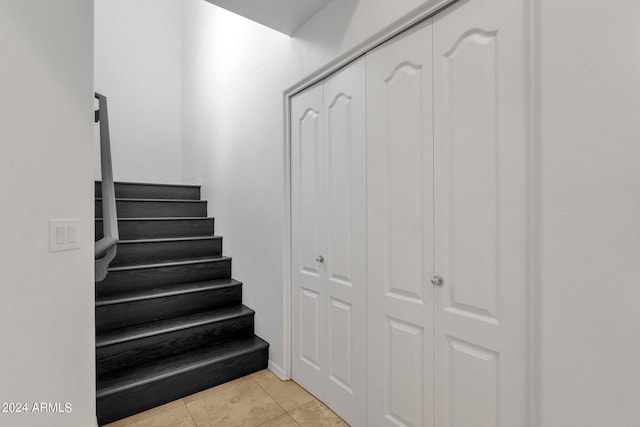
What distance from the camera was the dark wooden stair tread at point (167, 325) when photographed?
6.63 ft

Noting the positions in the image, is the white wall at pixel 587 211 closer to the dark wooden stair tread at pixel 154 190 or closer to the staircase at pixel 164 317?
the staircase at pixel 164 317

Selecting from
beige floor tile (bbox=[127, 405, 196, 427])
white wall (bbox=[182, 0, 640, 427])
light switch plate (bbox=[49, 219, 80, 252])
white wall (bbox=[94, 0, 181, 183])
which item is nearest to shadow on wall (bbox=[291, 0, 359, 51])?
white wall (bbox=[182, 0, 640, 427])

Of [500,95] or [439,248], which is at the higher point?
[500,95]

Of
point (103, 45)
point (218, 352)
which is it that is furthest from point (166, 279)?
point (103, 45)

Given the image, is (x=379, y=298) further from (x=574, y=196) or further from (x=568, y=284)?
(x=574, y=196)

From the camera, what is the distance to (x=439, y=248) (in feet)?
4.24

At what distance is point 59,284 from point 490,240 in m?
1.59

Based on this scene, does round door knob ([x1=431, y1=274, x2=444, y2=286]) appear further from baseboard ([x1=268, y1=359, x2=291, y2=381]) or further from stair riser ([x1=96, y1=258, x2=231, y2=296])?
stair riser ([x1=96, y1=258, x2=231, y2=296])

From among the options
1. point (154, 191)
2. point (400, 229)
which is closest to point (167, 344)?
point (400, 229)

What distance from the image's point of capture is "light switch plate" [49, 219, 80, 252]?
3.73 feet

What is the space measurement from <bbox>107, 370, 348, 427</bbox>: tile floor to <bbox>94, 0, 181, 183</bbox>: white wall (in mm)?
3080

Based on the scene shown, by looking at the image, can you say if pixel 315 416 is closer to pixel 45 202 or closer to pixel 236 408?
pixel 236 408

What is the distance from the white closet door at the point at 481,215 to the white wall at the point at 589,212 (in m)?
0.08

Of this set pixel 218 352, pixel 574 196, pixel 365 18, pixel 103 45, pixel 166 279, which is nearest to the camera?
pixel 574 196
